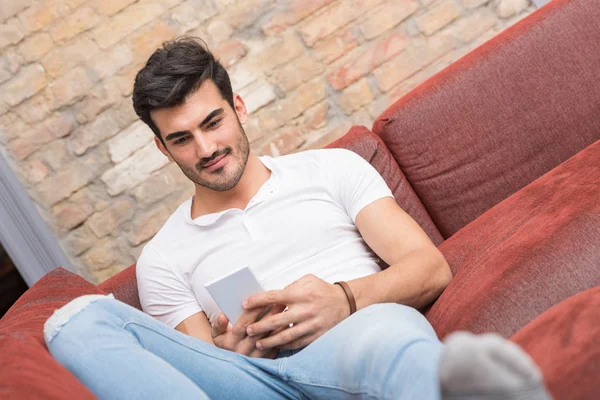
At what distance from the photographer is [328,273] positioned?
1.64 m

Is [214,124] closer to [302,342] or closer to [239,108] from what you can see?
[239,108]

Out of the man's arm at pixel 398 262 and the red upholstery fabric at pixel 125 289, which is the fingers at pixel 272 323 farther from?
the red upholstery fabric at pixel 125 289

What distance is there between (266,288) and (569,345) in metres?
0.84

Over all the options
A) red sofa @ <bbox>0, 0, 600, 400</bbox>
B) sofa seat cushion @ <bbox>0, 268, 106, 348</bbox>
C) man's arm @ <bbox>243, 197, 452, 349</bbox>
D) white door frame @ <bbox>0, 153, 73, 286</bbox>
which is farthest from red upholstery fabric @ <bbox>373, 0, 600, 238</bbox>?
white door frame @ <bbox>0, 153, 73, 286</bbox>

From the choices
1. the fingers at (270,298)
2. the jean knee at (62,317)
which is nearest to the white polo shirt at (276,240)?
the fingers at (270,298)

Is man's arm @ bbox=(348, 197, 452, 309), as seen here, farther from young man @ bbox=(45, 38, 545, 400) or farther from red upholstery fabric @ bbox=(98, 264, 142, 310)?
red upholstery fabric @ bbox=(98, 264, 142, 310)

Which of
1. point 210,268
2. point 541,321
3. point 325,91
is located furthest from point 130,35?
point 541,321

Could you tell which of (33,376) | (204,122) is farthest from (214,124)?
(33,376)

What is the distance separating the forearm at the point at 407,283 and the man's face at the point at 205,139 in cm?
44

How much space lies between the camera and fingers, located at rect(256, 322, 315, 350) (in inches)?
55.1

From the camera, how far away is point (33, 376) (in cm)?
110

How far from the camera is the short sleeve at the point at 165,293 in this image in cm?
173

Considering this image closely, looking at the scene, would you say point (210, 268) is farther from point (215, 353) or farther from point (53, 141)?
point (53, 141)

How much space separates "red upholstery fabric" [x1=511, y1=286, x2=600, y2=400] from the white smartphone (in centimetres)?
56
